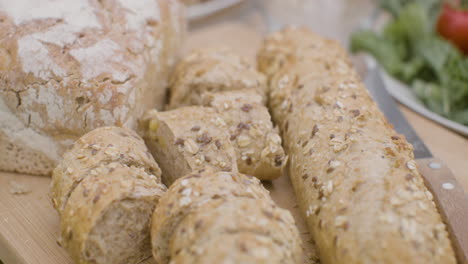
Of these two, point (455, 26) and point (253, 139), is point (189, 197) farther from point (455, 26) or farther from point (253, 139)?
point (455, 26)

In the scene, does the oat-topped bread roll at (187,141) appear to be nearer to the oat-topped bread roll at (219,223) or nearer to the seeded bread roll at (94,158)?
the seeded bread roll at (94,158)

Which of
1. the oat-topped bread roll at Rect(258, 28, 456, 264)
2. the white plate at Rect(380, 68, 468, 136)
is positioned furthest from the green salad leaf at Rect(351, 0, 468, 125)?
the oat-topped bread roll at Rect(258, 28, 456, 264)

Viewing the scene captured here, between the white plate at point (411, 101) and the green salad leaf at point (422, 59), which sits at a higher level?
the green salad leaf at point (422, 59)

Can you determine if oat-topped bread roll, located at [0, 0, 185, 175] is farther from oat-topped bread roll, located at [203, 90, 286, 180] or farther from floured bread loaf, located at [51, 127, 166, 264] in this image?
oat-topped bread roll, located at [203, 90, 286, 180]

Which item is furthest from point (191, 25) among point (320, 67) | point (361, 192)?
point (361, 192)

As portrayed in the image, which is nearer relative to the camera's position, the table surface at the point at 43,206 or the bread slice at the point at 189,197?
the bread slice at the point at 189,197

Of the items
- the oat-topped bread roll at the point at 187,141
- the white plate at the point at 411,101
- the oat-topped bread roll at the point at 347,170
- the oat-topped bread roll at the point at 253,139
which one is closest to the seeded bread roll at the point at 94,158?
the oat-topped bread roll at the point at 187,141

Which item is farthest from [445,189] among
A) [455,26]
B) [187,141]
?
[455,26]
